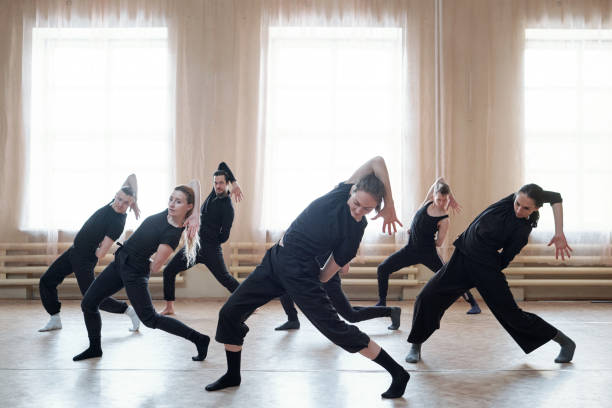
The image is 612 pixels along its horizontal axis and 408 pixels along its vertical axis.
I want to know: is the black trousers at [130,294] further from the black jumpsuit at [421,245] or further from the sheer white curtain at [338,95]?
the sheer white curtain at [338,95]

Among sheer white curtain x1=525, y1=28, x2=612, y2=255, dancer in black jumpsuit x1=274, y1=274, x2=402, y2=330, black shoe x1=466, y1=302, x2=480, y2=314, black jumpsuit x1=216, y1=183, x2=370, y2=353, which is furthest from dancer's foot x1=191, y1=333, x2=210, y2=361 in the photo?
sheer white curtain x1=525, y1=28, x2=612, y2=255

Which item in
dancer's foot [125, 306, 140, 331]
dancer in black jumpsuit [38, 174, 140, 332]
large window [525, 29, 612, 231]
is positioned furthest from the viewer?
large window [525, 29, 612, 231]

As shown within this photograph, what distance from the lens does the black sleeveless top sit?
15.7 ft

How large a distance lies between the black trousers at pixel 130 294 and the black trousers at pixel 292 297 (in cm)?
68

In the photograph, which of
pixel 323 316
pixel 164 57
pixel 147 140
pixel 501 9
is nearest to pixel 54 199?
pixel 147 140

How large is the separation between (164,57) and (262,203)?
1.99m

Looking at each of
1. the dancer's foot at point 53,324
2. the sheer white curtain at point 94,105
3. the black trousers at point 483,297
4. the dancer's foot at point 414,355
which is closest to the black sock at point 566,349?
the black trousers at point 483,297

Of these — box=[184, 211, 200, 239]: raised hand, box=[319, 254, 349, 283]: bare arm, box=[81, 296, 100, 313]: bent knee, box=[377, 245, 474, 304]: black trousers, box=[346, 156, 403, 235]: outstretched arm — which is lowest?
box=[81, 296, 100, 313]: bent knee

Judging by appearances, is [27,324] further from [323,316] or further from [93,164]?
[323,316]

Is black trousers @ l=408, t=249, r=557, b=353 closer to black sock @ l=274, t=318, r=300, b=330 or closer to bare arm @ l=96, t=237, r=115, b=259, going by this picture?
black sock @ l=274, t=318, r=300, b=330

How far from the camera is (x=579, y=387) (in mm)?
3006

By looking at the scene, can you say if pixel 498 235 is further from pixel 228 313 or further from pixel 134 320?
pixel 134 320

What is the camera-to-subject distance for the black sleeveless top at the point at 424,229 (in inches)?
189

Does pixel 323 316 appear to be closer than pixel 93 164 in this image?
Yes
